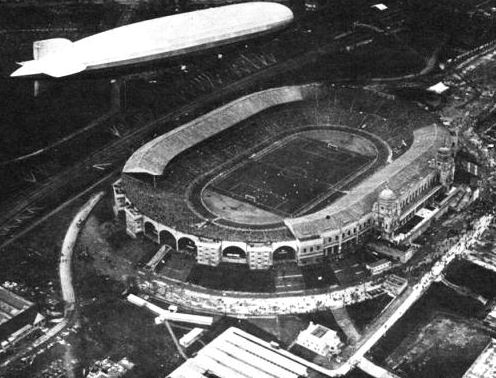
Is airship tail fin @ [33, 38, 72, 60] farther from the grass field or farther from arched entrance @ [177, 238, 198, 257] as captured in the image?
arched entrance @ [177, 238, 198, 257]

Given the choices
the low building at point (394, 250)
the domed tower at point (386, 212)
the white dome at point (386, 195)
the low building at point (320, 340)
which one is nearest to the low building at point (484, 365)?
the low building at point (320, 340)

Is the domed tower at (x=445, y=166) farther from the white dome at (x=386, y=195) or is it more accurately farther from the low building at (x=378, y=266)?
the low building at (x=378, y=266)

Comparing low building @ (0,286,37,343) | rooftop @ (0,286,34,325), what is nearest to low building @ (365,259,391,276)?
low building @ (0,286,37,343)

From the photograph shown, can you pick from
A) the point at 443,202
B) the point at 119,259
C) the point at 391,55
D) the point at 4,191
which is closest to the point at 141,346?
the point at 119,259

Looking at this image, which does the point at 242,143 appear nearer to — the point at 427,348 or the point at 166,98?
the point at 166,98

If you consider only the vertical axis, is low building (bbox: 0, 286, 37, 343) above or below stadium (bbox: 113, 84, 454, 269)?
below
